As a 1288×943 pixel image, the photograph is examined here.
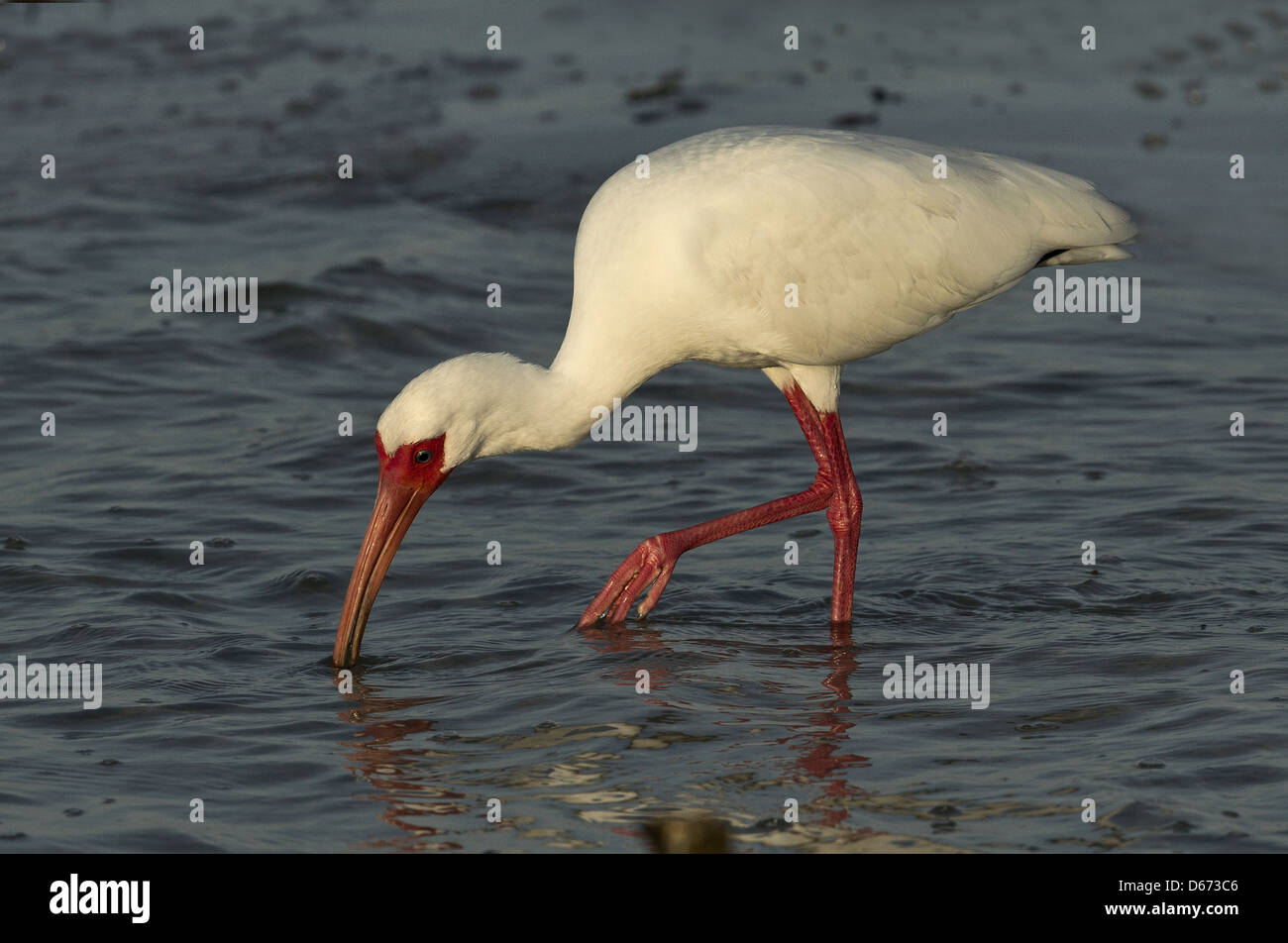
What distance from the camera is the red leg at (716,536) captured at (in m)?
7.20

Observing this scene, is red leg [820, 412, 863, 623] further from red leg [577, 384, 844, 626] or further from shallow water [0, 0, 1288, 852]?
shallow water [0, 0, 1288, 852]

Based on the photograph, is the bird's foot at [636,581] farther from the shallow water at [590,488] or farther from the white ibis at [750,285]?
the shallow water at [590,488]

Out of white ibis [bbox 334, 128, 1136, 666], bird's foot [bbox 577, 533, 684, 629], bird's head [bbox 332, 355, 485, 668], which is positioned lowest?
A: bird's foot [bbox 577, 533, 684, 629]

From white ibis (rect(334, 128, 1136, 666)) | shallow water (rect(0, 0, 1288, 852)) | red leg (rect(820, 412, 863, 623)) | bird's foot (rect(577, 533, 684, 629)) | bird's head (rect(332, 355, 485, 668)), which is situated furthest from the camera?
red leg (rect(820, 412, 863, 623))

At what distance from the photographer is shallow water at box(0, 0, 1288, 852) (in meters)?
5.71

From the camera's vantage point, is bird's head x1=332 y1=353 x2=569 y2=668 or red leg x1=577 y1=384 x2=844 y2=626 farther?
red leg x1=577 y1=384 x2=844 y2=626

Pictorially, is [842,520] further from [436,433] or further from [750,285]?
[436,433]

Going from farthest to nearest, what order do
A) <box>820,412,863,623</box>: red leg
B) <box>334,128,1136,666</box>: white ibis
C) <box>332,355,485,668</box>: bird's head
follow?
<box>820,412,863,623</box>: red leg, <box>334,128,1136,666</box>: white ibis, <box>332,355,485,668</box>: bird's head

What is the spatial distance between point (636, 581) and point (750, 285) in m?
1.23

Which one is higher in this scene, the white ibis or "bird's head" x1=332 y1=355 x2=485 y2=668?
the white ibis

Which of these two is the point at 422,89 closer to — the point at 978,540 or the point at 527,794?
the point at 978,540

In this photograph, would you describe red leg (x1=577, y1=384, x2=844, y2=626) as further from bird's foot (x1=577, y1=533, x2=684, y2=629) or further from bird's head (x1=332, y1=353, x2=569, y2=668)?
bird's head (x1=332, y1=353, x2=569, y2=668)

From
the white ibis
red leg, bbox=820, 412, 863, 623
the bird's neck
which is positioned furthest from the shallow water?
the bird's neck

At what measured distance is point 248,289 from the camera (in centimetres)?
1127
